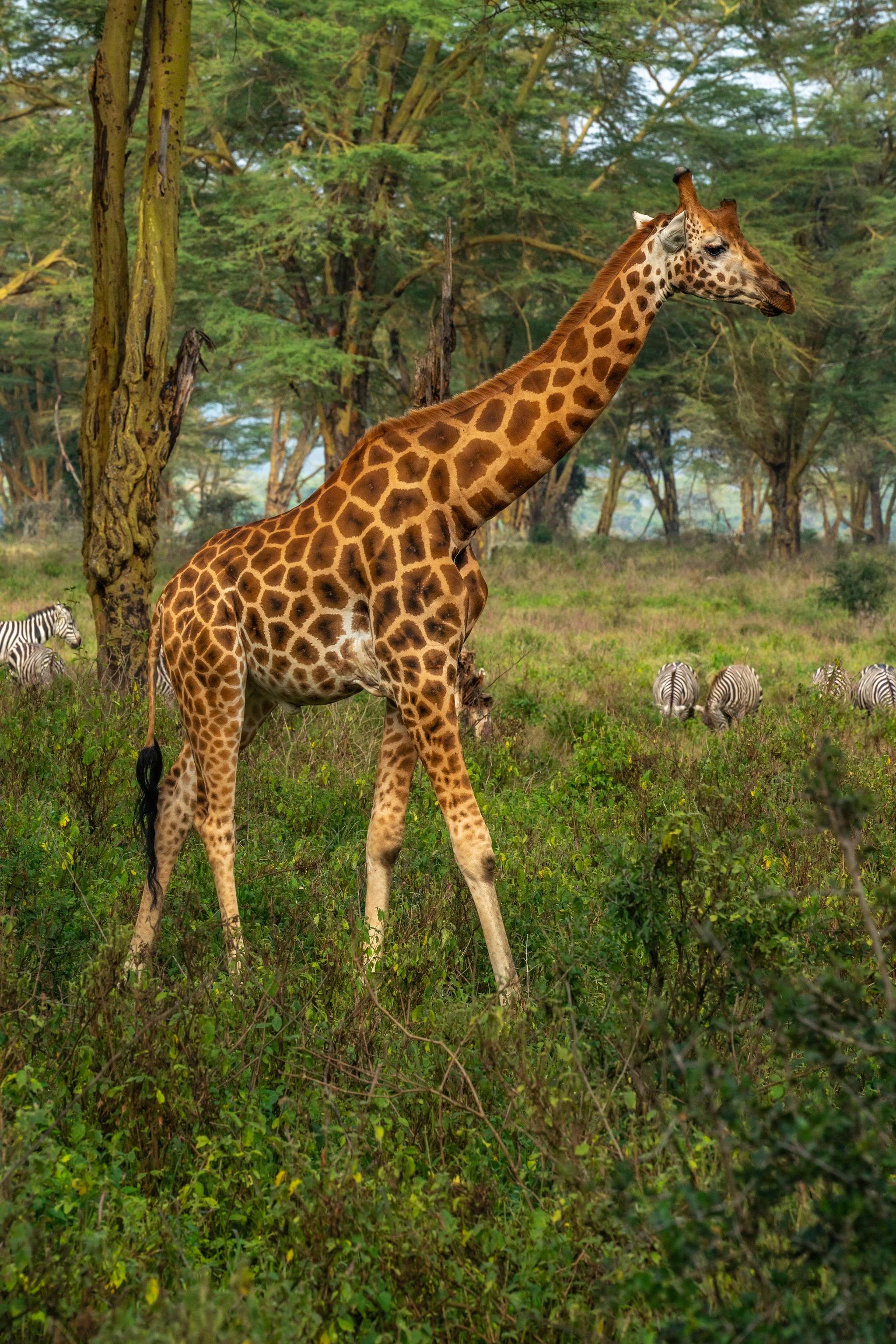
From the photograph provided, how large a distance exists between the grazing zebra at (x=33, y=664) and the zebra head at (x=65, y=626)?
1.05 m

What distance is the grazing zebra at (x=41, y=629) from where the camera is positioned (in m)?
9.96

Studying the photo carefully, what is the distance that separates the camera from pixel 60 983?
420 centimetres

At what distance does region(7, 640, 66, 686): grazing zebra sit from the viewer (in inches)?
335

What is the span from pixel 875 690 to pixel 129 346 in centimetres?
586

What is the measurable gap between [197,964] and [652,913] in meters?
1.59

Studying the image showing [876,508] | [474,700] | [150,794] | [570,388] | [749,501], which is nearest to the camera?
[570,388]

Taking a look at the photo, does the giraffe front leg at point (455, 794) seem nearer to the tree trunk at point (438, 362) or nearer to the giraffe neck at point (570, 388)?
the giraffe neck at point (570, 388)

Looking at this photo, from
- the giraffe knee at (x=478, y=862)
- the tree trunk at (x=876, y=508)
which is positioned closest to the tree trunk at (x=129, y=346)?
the giraffe knee at (x=478, y=862)

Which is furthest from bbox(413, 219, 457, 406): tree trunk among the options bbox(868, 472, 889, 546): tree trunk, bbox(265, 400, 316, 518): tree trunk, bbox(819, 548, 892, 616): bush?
bbox(868, 472, 889, 546): tree trunk

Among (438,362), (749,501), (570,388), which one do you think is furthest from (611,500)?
(570,388)

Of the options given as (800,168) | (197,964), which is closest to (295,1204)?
(197,964)

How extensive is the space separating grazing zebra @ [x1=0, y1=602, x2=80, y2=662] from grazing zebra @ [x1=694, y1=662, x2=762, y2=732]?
4.91m

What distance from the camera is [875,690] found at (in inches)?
361

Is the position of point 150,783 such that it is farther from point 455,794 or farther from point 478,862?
point 478,862
